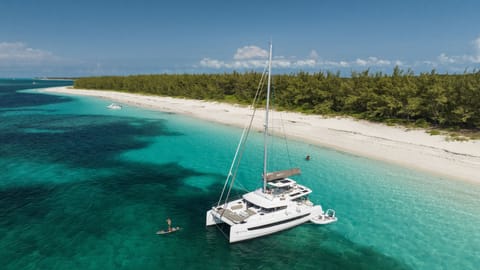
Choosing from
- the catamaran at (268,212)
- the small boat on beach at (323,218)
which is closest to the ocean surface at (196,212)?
the small boat on beach at (323,218)

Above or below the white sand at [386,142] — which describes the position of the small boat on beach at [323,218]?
below

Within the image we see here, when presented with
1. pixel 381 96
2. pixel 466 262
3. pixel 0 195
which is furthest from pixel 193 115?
pixel 466 262

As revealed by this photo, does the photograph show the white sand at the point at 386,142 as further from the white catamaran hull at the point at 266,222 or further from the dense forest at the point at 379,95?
the white catamaran hull at the point at 266,222

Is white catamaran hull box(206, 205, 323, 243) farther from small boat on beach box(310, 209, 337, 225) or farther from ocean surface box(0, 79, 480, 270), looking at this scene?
ocean surface box(0, 79, 480, 270)

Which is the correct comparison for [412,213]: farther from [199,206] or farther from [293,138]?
[293,138]

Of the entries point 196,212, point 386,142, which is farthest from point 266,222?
point 386,142
